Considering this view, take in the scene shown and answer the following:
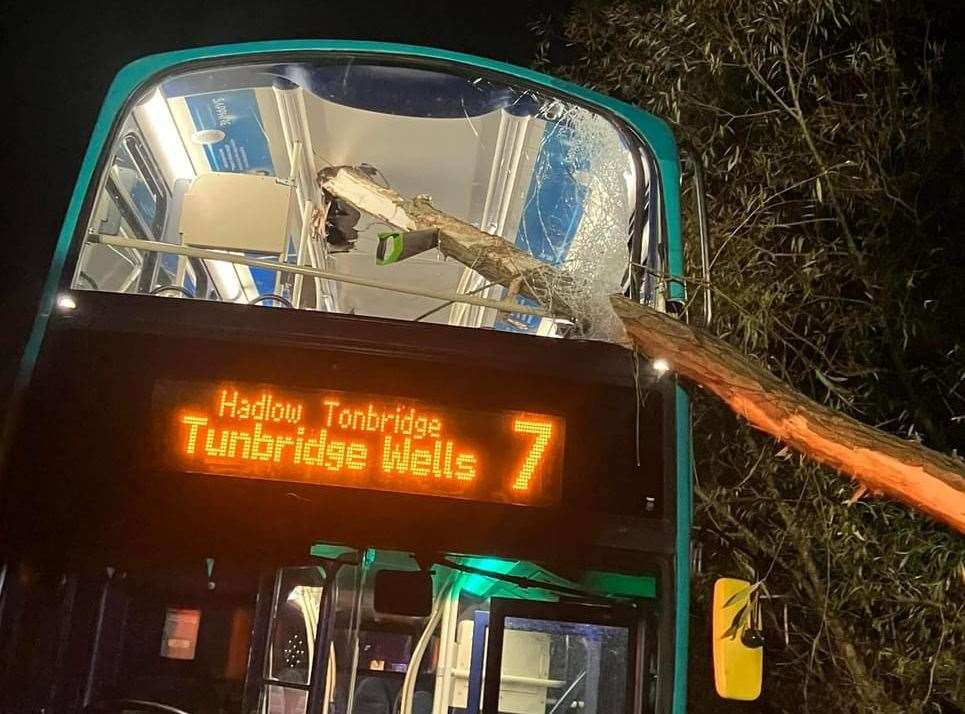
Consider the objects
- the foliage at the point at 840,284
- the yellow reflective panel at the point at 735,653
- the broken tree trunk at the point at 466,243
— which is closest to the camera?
the yellow reflective panel at the point at 735,653

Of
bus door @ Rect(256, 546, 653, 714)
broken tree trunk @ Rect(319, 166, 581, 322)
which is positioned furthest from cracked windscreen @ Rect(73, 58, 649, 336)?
bus door @ Rect(256, 546, 653, 714)

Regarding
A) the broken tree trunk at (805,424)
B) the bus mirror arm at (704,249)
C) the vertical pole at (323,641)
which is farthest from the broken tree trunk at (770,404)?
the vertical pole at (323,641)

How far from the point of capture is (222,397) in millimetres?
2877

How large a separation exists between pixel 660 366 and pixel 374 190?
196cm

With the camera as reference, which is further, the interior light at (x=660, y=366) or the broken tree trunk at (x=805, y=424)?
the interior light at (x=660, y=366)

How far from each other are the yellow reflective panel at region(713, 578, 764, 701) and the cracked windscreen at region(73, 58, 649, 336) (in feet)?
3.42

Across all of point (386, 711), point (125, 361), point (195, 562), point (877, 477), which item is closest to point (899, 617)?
point (877, 477)

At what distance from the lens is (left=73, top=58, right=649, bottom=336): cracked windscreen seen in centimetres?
353

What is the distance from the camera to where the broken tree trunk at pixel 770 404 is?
8.24 feet

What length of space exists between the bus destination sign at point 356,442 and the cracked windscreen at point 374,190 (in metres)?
0.42

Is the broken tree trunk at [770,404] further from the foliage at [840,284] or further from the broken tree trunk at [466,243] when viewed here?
the foliage at [840,284]

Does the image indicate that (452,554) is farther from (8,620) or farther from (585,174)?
(585,174)

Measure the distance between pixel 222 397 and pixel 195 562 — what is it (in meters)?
0.50

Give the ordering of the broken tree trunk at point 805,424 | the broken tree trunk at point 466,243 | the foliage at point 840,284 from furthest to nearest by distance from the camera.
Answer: the foliage at point 840,284, the broken tree trunk at point 466,243, the broken tree trunk at point 805,424
